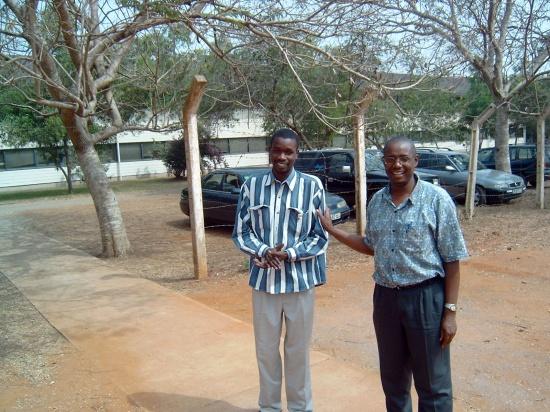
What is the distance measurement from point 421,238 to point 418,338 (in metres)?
0.50

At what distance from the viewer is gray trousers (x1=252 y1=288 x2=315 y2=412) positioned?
306 cm

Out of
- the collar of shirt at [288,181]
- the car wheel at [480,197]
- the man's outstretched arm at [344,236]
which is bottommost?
the car wheel at [480,197]

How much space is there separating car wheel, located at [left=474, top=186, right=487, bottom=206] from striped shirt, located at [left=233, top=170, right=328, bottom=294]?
11137 millimetres

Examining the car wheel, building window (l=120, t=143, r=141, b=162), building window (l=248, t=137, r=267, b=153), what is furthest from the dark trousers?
building window (l=248, t=137, r=267, b=153)

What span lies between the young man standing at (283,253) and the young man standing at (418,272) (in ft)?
1.45

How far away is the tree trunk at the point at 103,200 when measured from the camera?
8.66m

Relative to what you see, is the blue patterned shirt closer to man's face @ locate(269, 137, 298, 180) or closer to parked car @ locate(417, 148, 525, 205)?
man's face @ locate(269, 137, 298, 180)

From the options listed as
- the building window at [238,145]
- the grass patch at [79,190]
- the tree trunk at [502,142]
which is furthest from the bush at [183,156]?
the tree trunk at [502,142]

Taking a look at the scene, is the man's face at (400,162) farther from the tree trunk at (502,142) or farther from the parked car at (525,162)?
the parked car at (525,162)

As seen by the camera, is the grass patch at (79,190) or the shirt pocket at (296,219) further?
the grass patch at (79,190)

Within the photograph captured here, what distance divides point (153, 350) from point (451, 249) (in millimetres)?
2902

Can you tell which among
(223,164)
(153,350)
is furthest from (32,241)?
(223,164)

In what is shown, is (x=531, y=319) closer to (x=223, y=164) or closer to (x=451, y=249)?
(x=451, y=249)

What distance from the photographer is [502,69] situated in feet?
42.3
